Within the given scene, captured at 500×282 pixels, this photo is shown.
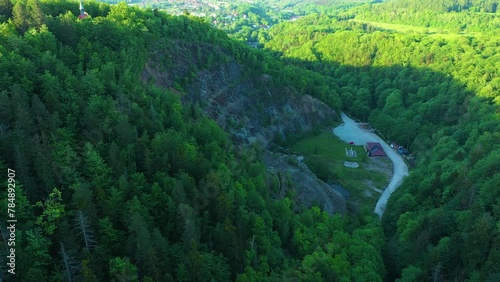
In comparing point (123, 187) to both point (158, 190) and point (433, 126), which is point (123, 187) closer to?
point (158, 190)

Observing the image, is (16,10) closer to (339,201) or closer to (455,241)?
(339,201)

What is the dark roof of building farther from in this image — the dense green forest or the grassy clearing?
the dense green forest

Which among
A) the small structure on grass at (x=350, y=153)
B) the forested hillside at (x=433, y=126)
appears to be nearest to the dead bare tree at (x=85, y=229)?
the forested hillside at (x=433, y=126)

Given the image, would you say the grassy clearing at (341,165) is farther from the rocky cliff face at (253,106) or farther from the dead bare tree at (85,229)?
the dead bare tree at (85,229)

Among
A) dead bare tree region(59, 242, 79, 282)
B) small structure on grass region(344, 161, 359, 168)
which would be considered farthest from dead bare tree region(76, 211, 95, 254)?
small structure on grass region(344, 161, 359, 168)

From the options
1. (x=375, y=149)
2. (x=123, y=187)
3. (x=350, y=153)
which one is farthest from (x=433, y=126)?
(x=123, y=187)
